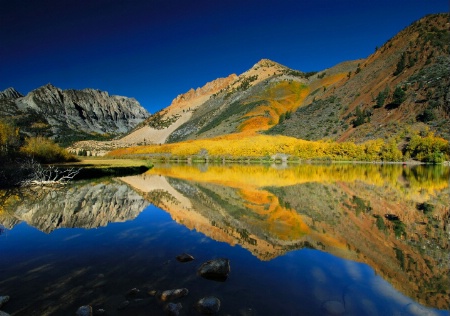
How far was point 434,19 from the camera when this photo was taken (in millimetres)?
96750

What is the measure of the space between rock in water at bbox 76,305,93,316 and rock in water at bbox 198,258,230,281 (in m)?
2.80

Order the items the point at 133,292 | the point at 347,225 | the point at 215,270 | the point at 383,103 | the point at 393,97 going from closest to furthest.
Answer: the point at 133,292 < the point at 215,270 < the point at 347,225 < the point at 393,97 < the point at 383,103

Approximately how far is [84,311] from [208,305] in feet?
7.93

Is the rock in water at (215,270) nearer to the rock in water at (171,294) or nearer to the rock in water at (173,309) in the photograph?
the rock in water at (171,294)

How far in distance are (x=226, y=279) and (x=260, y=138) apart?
264 feet

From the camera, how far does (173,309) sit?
5711 mm

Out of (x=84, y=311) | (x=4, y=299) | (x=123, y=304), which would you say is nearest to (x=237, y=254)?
(x=123, y=304)

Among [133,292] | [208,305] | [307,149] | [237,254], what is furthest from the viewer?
[307,149]

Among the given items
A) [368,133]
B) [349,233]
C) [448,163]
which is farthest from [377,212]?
[368,133]

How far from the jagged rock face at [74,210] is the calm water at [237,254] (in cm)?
9

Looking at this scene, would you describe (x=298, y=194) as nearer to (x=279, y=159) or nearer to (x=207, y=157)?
(x=279, y=159)

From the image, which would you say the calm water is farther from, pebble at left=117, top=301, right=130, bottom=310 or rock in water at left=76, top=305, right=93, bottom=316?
rock in water at left=76, top=305, right=93, bottom=316

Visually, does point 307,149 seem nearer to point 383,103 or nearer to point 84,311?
point 383,103

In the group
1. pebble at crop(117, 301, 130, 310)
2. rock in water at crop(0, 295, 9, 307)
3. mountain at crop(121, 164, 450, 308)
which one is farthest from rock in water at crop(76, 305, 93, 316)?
mountain at crop(121, 164, 450, 308)
